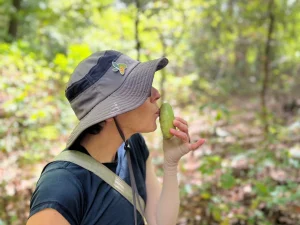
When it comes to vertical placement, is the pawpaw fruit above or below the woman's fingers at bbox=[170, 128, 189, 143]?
above

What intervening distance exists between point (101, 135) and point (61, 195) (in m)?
0.38

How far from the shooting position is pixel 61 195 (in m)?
1.25

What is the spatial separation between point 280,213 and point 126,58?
8.90 feet

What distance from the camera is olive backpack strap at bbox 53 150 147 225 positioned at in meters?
1.42

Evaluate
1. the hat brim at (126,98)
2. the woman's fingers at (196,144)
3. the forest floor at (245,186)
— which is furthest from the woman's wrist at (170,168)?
the forest floor at (245,186)

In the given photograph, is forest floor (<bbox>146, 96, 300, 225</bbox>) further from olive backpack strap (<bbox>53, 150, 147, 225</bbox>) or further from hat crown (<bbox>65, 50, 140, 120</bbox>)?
hat crown (<bbox>65, 50, 140, 120</bbox>)

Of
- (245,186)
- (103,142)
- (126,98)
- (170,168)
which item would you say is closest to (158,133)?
(245,186)

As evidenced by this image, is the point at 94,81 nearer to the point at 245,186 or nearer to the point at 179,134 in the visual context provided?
the point at 179,134

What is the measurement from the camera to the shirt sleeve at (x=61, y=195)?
1222 mm

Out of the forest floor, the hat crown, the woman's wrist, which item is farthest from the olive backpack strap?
the forest floor

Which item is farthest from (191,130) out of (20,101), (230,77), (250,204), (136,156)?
(230,77)

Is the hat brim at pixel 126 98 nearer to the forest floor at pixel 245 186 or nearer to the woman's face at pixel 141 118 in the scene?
the woman's face at pixel 141 118

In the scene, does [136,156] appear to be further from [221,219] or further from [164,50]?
[164,50]

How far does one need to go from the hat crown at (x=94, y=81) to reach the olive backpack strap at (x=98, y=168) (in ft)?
0.60
